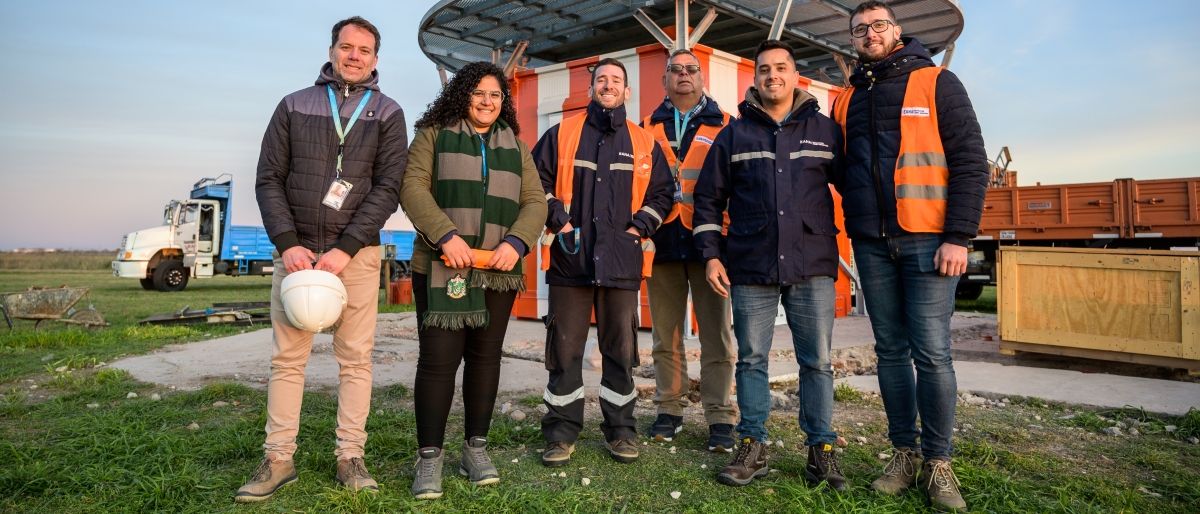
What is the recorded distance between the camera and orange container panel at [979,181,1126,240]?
527 inches

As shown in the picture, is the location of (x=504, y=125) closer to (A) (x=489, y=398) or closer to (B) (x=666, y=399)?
(A) (x=489, y=398)

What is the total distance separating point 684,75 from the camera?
3918 mm

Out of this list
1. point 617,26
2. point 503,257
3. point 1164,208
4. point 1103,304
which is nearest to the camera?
point 503,257

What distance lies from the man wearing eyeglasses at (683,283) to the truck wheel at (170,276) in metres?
21.4

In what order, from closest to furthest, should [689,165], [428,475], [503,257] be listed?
[428,475], [503,257], [689,165]

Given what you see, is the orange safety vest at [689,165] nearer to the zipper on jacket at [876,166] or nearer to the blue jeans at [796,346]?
the blue jeans at [796,346]

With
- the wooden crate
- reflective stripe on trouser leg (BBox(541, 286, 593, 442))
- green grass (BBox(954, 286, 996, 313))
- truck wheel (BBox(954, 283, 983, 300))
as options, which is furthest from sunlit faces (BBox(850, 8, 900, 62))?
truck wheel (BBox(954, 283, 983, 300))

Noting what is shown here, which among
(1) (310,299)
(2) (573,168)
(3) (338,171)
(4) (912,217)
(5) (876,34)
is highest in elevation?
(5) (876,34)

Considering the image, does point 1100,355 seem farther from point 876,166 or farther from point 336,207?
point 336,207

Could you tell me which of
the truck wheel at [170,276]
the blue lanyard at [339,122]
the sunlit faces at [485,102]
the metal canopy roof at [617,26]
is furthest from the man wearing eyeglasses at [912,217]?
the truck wheel at [170,276]

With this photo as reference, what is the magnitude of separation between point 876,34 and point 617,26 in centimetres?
620

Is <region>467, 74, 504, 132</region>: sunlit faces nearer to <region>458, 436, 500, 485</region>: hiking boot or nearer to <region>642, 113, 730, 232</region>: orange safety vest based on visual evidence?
<region>642, 113, 730, 232</region>: orange safety vest

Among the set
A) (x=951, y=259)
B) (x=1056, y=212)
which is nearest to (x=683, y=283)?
(x=951, y=259)

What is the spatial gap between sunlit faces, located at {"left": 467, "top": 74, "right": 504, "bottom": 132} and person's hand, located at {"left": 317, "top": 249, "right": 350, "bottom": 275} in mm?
858
